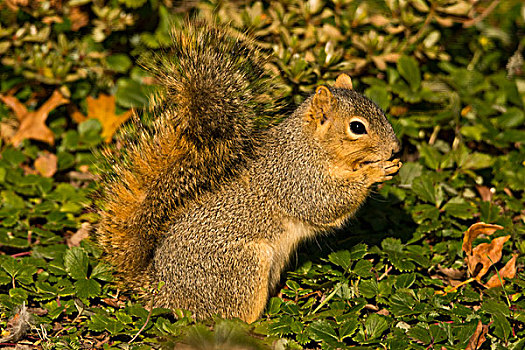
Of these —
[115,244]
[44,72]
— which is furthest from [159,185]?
[44,72]

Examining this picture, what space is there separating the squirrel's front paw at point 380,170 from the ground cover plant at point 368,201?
0.37 metres

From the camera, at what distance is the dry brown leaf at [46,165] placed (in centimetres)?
342

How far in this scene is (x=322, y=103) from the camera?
245 cm

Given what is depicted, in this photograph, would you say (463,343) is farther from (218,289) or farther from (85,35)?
(85,35)

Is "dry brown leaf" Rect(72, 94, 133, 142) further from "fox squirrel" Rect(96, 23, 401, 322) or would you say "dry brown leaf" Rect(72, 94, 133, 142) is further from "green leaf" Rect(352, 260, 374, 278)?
"green leaf" Rect(352, 260, 374, 278)

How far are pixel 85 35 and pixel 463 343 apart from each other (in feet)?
9.76

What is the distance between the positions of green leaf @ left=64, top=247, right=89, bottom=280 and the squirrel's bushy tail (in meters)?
0.11

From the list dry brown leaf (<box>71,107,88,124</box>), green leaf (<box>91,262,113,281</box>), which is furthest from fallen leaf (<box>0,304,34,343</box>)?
dry brown leaf (<box>71,107,88,124</box>)

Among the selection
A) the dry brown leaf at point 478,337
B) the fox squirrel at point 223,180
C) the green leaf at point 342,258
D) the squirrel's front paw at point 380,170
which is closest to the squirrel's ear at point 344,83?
the fox squirrel at point 223,180

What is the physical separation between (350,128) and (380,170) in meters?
0.22

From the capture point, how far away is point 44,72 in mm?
3645

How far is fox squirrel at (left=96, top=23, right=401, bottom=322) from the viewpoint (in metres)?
2.38

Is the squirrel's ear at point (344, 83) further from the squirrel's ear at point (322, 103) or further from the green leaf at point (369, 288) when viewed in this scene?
the green leaf at point (369, 288)

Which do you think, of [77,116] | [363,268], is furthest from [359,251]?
[77,116]
